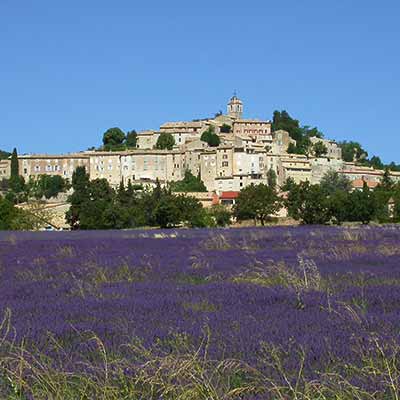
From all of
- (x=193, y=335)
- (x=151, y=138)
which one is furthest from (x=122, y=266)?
(x=151, y=138)

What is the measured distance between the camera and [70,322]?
27.0ft

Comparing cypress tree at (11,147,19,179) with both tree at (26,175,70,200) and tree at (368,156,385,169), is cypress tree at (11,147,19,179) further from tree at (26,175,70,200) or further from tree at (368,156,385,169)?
tree at (368,156,385,169)

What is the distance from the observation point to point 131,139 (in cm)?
16125

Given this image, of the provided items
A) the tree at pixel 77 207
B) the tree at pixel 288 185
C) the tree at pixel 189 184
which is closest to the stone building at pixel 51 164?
the tree at pixel 189 184

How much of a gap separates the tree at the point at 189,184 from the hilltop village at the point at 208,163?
53.3 inches

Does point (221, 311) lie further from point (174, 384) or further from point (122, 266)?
point (122, 266)

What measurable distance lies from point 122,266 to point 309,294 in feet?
20.7

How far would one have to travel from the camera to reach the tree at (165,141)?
148375mm

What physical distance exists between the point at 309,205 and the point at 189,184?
62.8 m

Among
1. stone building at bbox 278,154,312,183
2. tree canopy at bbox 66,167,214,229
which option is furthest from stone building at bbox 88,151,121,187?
tree canopy at bbox 66,167,214,229

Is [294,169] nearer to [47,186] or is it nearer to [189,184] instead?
[189,184]

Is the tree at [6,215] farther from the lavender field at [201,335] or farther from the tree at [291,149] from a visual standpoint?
the tree at [291,149]

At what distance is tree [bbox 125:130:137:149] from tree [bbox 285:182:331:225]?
3619 inches

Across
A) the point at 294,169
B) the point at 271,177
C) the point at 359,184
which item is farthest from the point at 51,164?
the point at 359,184
